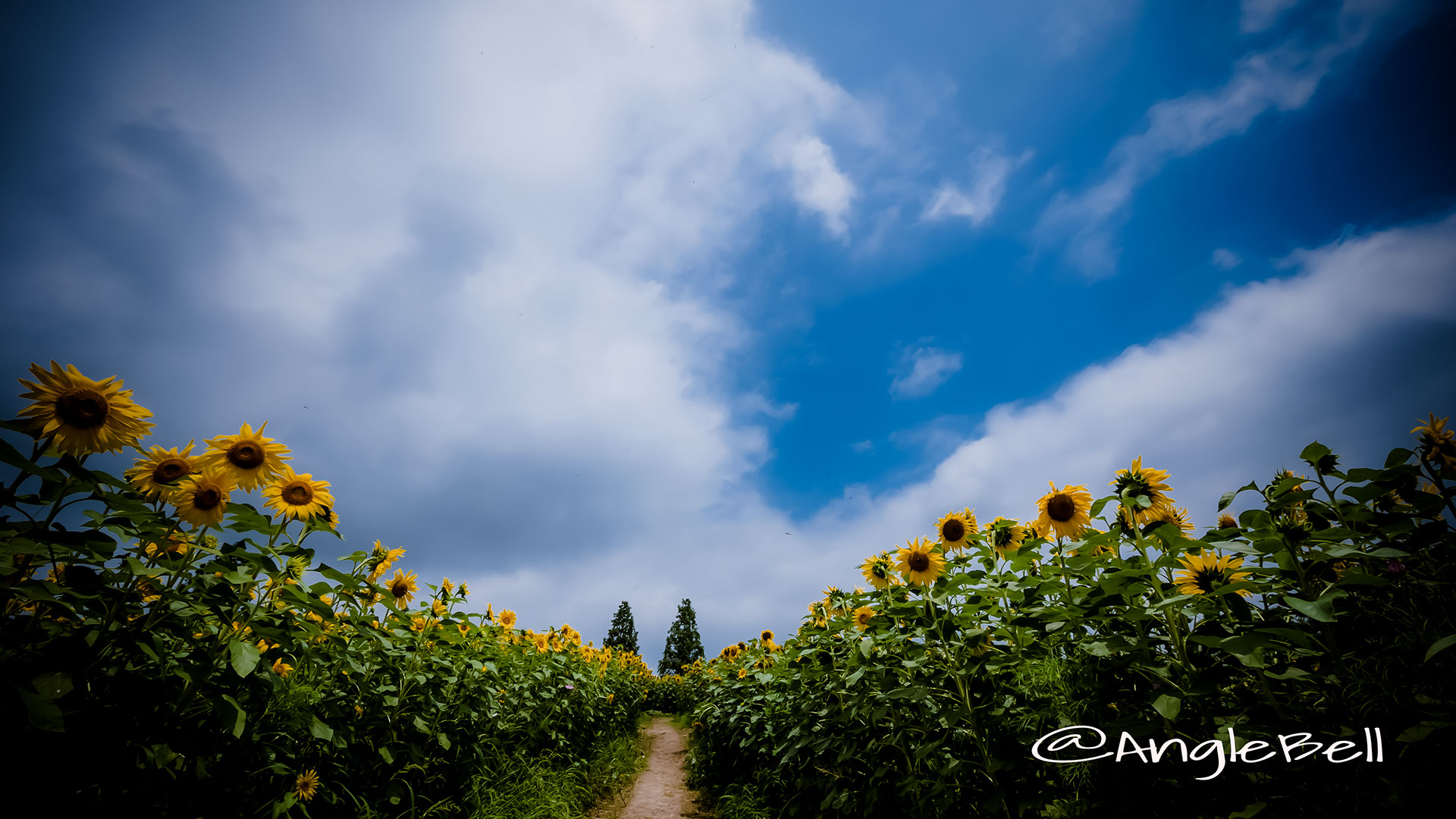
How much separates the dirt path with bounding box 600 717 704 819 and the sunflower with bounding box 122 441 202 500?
15.0 ft

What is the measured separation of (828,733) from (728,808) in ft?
7.34

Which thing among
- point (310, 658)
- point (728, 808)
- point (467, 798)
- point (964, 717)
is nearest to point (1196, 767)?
point (964, 717)

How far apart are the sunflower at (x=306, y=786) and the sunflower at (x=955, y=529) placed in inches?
132

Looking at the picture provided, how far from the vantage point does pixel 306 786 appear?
2.32m

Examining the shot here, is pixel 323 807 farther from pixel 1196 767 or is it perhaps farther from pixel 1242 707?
pixel 1242 707

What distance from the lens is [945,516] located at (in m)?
3.09

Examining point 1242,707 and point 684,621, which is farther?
point 684,621

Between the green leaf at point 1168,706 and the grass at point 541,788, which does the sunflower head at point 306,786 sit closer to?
the grass at point 541,788

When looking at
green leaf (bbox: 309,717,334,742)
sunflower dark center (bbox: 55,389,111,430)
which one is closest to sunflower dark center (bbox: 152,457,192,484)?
sunflower dark center (bbox: 55,389,111,430)

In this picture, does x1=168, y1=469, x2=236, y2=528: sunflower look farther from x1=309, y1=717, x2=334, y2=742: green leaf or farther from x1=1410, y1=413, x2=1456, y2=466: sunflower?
x1=1410, y1=413, x2=1456, y2=466: sunflower

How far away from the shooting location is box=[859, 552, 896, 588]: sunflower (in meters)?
3.17

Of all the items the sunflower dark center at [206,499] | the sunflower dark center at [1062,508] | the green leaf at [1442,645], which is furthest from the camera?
the sunflower dark center at [1062,508]

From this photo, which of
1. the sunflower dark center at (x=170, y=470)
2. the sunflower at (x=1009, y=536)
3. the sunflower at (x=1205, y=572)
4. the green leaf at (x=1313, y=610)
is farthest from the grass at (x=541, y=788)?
the green leaf at (x=1313, y=610)

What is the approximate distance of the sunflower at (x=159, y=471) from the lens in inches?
72.4
